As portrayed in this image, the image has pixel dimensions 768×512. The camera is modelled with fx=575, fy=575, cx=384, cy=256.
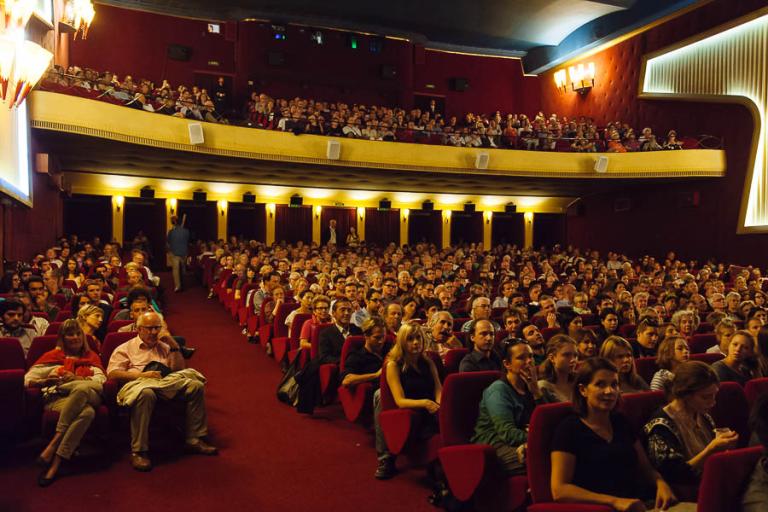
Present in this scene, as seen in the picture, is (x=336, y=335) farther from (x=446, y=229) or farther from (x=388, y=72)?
(x=388, y=72)

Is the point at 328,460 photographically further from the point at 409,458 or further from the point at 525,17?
the point at 525,17

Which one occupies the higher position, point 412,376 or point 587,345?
point 587,345

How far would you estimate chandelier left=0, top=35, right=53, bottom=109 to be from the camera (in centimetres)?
438

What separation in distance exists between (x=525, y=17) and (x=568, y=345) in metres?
13.2

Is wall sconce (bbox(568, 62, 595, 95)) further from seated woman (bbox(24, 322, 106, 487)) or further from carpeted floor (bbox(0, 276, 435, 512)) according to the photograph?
seated woman (bbox(24, 322, 106, 487))

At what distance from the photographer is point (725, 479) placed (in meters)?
1.67

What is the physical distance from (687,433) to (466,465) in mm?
840

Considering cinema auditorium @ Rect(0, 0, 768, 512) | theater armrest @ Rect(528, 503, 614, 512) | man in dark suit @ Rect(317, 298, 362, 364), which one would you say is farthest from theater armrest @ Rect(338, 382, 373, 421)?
theater armrest @ Rect(528, 503, 614, 512)

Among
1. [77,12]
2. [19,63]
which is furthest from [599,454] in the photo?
[77,12]

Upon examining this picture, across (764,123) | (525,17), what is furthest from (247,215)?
(764,123)

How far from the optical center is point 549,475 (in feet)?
6.73

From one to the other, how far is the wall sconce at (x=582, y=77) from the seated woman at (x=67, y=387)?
Result: 14217 mm

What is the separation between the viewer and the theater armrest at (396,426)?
282 cm

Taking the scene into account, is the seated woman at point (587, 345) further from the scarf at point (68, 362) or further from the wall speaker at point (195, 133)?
the wall speaker at point (195, 133)
